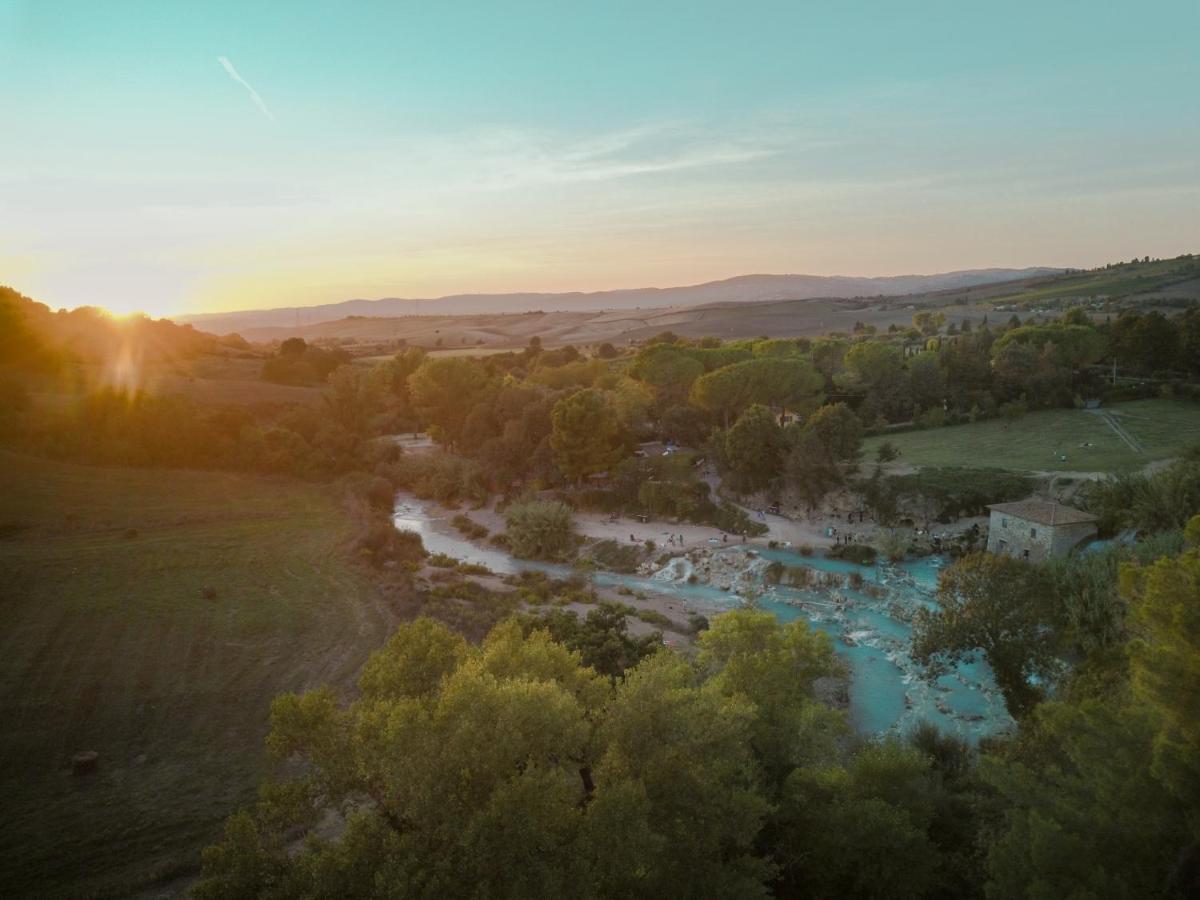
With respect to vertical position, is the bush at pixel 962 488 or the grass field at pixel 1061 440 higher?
the grass field at pixel 1061 440

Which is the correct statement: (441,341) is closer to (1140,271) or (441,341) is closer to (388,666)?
(1140,271)

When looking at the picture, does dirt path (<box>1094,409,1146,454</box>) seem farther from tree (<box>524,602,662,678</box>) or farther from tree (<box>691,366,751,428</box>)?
tree (<box>524,602,662,678</box>)

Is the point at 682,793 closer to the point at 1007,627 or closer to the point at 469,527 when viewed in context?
the point at 1007,627

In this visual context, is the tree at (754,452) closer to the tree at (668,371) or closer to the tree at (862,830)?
the tree at (668,371)

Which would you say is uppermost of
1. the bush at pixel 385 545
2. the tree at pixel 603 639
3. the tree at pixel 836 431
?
the tree at pixel 836 431

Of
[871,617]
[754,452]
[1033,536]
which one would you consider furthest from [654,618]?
[1033,536]

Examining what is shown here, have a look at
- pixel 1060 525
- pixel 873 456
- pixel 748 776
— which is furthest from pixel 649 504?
pixel 748 776

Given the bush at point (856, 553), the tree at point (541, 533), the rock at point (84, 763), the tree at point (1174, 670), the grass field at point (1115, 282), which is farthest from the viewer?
the grass field at point (1115, 282)

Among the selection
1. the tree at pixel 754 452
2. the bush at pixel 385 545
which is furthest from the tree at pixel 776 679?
the tree at pixel 754 452
